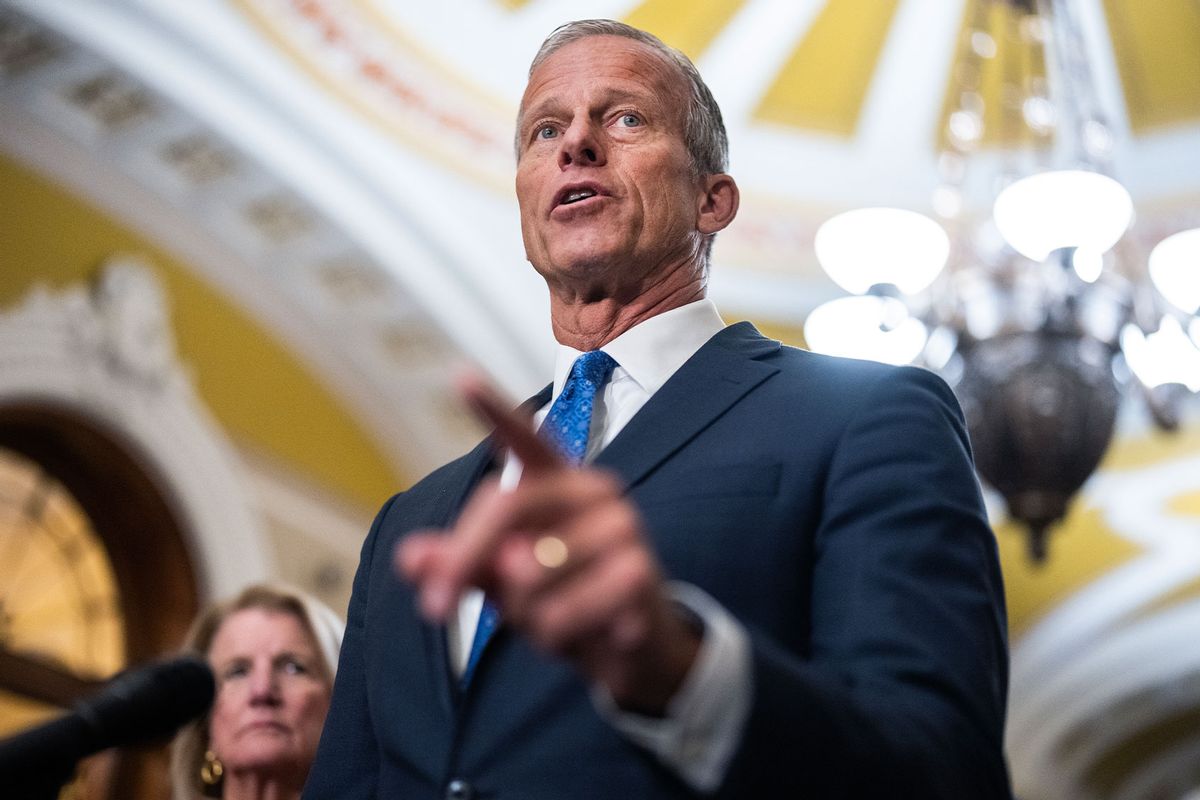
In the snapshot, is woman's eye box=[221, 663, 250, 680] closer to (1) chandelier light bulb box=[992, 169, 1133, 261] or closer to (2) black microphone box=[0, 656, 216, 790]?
(2) black microphone box=[0, 656, 216, 790]

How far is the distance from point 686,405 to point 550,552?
1.70 feet

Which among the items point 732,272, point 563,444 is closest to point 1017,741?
point 732,272

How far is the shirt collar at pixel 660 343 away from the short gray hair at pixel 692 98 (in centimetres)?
24

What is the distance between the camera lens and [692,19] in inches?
254

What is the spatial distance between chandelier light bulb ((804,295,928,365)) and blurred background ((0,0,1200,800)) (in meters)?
0.01

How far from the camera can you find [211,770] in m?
2.61

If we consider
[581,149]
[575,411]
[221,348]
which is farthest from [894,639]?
[221,348]

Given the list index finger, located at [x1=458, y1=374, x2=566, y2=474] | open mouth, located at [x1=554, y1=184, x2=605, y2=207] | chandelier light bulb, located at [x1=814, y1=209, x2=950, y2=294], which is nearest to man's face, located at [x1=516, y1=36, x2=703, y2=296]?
open mouth, located at [x1=554, y1=184, x2=605, y2=207]

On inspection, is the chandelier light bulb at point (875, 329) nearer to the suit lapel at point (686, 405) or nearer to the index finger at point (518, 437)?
the suit lapel at point (686, 405)

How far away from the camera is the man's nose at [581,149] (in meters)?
1.47

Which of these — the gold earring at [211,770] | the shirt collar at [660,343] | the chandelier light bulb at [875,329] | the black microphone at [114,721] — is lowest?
the black microphone at [114,721]

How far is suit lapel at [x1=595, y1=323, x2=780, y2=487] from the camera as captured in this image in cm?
114

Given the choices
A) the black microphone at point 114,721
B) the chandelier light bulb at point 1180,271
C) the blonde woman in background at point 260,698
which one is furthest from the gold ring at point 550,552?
the chandelier light bulb at point 1180,271

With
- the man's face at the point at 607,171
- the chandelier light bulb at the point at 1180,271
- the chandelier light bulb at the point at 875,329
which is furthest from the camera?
the chandelier light bulb at the point at 875,329
